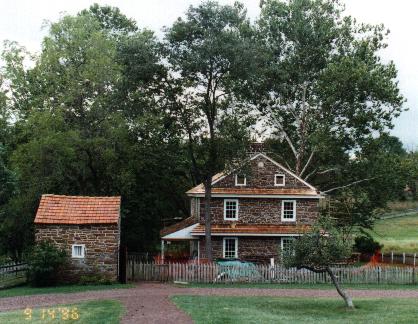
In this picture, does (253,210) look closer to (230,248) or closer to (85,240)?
(230,248)

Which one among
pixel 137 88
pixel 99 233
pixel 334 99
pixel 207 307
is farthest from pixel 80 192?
pixel 207 307

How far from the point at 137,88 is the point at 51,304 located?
71.1 ft

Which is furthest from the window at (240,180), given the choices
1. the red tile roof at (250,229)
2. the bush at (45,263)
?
the bush at (45,263)

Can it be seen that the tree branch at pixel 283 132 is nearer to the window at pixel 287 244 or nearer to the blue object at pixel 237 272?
the window at pixel 287 244

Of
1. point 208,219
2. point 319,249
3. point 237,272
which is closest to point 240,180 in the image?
point 208,219

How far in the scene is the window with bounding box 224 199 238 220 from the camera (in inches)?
1946

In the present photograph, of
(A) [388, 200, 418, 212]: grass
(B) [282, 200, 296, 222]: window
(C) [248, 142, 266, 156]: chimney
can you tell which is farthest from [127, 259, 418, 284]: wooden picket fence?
(A) [388, 200, 418, 212]: grass

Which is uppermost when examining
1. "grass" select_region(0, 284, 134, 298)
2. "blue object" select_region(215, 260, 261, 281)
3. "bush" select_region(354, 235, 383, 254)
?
"bush" select_region(354, 235, 383, 254)

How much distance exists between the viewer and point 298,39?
55.6 meters

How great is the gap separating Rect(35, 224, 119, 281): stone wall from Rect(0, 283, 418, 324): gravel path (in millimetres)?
2128

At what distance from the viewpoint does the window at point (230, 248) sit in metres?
48.6

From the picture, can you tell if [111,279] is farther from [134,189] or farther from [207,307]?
[134,189]

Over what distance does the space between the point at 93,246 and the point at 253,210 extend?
1546 cm
